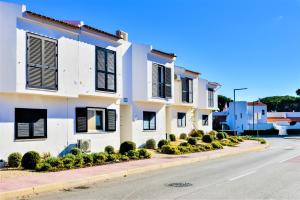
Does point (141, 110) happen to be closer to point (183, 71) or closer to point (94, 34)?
point (94, 34)

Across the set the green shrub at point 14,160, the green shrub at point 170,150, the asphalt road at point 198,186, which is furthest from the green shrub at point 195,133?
the green shrub at point 14,160

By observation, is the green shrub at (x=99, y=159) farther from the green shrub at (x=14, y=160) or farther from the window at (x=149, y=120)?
the window at (x=149, y=120)

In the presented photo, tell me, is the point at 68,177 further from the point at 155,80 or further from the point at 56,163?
the point at 155,80

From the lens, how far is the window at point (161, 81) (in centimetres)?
2766

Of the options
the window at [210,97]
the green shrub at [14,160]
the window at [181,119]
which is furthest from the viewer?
the window at [210,97]

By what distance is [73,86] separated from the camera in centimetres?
1981

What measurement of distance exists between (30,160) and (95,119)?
7.15 m

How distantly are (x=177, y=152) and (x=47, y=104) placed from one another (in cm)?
881

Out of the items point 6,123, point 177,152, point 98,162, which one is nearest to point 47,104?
point 6,123

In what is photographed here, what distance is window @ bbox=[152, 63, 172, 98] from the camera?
2766 cm

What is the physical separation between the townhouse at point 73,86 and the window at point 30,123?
0.04m

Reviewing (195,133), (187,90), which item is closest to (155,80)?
(187,90)

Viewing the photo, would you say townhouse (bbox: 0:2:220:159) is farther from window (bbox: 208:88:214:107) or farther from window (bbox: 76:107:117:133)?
window (bbox: 208:88:214:107)

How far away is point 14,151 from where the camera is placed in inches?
674
